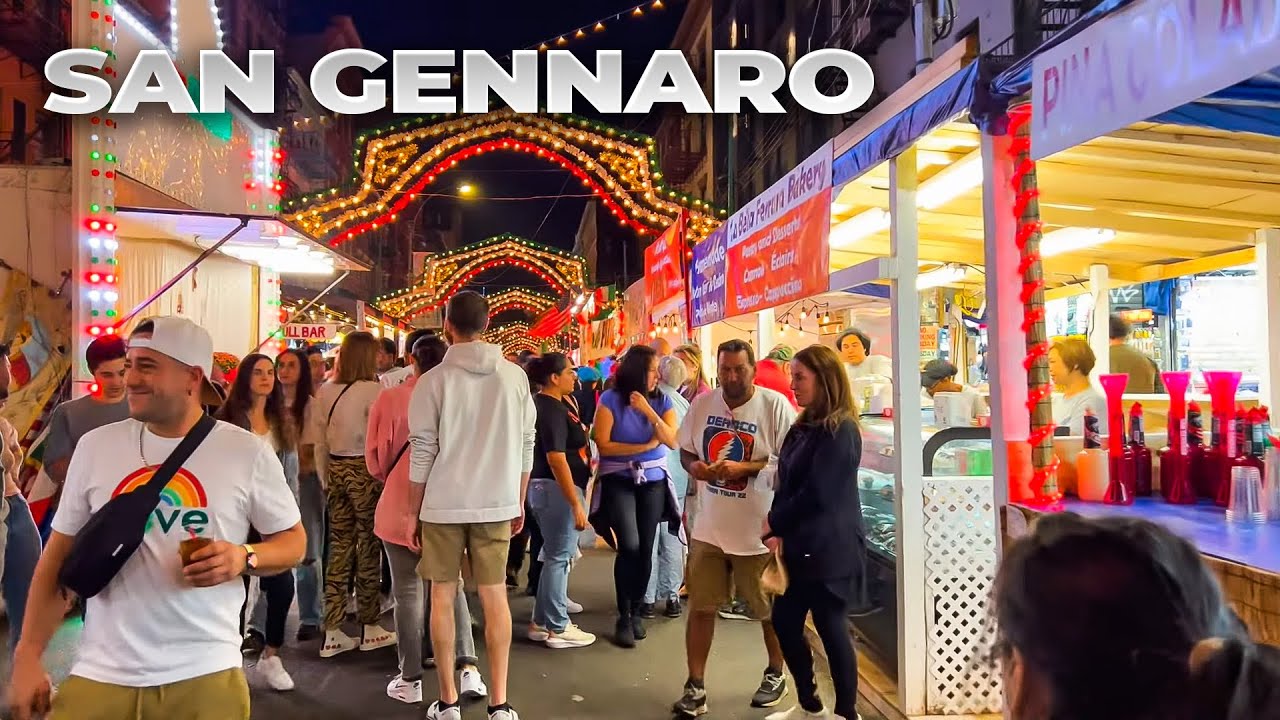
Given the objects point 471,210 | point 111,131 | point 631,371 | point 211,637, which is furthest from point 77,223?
point 471,210

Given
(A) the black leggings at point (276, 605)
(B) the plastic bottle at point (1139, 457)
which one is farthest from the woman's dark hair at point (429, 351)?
(B) the plastic bottle at point (1139, 457)

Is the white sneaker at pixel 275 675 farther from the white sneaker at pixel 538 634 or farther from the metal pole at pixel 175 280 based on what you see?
the metal pole at pixel 175 280

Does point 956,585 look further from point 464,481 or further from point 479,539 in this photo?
point 464,481

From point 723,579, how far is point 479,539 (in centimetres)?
131

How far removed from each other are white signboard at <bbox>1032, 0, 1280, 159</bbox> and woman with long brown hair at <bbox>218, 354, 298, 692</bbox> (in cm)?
413

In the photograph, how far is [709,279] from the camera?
896 centimetres

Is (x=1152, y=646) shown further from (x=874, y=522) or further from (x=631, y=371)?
(x=874, y=522)

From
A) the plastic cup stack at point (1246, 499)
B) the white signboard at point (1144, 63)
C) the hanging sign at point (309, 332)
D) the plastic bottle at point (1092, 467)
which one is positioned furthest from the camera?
the hanging sign at point (309, 332)

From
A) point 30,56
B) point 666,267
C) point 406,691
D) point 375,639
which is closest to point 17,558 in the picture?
point 406,691

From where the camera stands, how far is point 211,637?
7.56ft

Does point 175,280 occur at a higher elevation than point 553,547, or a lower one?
higher

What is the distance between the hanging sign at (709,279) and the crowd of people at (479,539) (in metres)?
1.16

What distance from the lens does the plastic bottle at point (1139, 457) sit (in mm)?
3717

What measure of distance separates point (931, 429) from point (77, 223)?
715cm
